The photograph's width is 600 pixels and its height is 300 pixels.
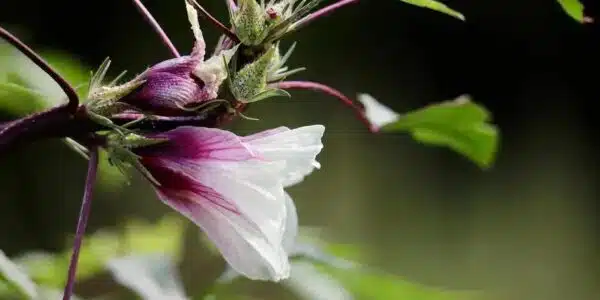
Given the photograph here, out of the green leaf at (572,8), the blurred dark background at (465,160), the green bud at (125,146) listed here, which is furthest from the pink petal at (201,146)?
the blurred dark background at (465,160)

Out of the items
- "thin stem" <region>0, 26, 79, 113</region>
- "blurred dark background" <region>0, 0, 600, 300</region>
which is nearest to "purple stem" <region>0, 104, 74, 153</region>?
"thin stem" <region>0, 26, 79, 113</region>

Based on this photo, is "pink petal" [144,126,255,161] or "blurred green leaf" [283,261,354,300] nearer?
Answer: "pink petal" [144,126,255,161]

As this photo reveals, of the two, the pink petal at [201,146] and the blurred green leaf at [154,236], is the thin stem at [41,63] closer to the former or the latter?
the pink petal at [201,146]

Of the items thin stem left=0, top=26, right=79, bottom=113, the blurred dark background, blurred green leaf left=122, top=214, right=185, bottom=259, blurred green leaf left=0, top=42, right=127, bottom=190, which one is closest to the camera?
thin stem left=0, top=26, right=79, bottom=113

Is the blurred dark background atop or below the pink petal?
below

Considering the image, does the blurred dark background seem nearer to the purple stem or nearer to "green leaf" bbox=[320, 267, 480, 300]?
"green leaf" bbox=[320, 267, 480, 300]

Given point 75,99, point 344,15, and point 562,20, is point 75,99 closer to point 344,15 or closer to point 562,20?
point 344,15
